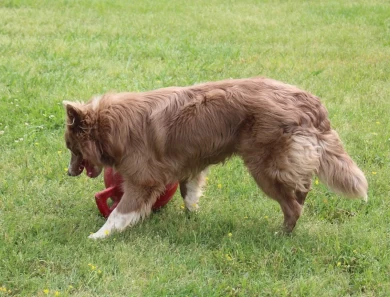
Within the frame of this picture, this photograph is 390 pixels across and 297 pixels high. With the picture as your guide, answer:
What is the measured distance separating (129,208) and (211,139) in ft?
3.01

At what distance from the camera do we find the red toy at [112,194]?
17.5 feet

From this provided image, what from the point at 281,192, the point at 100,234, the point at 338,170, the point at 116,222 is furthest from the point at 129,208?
the point at 338,170

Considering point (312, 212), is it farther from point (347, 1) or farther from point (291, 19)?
point (347, 1)

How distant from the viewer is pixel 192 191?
5621 mm

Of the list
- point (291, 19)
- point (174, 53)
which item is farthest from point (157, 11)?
point (174, 53)

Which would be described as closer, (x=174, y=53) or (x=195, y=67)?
(x=195, y=67)

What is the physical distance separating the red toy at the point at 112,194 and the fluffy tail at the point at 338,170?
56.7 inches

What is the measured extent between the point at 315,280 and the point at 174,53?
650 cm

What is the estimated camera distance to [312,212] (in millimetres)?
5590

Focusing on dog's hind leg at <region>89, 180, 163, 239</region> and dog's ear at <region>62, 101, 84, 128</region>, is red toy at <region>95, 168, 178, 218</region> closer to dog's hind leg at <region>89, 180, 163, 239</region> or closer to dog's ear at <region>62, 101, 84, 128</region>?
dog's hind leg at <region>89, 180, 163, 239</region>

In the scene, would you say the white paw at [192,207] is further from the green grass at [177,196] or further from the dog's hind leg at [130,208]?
the dog's hind leg at [130,208]

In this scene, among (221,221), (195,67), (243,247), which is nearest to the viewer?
(243,247)

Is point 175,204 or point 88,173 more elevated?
point 88,173

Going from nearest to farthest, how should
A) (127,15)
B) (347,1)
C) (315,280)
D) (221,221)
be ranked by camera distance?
(315,280)
(221,221)
(127,15)
(347,1)
